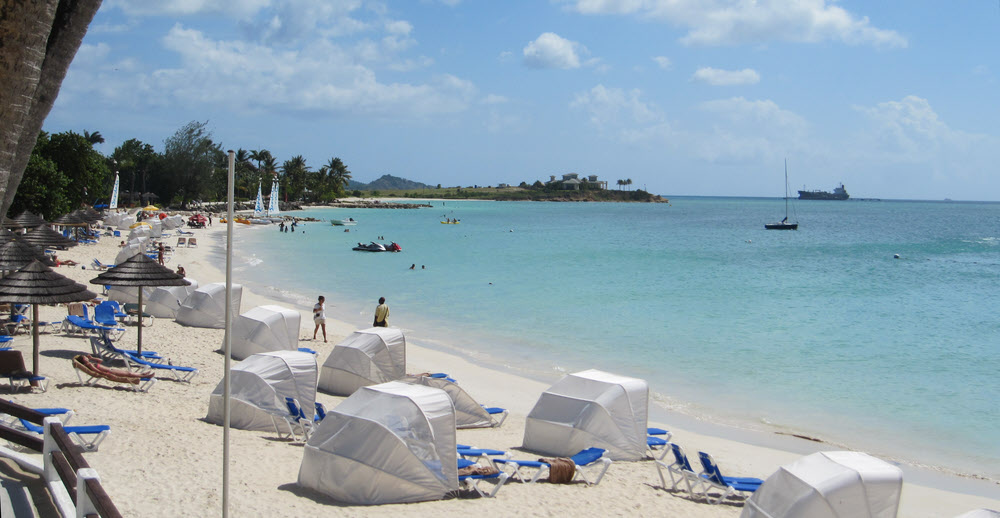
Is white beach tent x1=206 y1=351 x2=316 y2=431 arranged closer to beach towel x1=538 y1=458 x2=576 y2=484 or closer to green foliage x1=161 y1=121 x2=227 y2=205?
beach towel x1=538 y1=458 x2=576 y2=484

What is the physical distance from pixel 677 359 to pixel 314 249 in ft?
123

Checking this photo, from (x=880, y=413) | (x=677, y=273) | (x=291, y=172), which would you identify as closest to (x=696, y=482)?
(x=880, y=413)

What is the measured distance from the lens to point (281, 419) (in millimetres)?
10672

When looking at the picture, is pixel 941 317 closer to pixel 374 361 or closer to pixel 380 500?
pixel 374 361

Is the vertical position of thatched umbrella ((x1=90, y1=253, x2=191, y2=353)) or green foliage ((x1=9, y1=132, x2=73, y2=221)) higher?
green foliage ((x1=9, y1=132, x2=73, y2=221))

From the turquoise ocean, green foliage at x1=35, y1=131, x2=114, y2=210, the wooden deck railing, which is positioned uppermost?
green foliage at x1=35, y1=131, x2=114, y2=210

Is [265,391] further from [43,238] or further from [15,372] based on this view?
[43,238]

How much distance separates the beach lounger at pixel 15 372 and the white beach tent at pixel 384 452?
5044 millimetres

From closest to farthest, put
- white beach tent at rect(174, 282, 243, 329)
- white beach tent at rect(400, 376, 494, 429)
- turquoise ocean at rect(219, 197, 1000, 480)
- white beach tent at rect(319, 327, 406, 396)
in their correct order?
white beach tent at rect(400, 376, 494, 429) → white beach tent at rect(319, 327, 406, 396) → turquoise ocean at rect(219, 197, 1000, 480) → white beach tent at rect(174, 282, 243, 329)

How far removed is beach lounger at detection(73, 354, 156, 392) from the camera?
11.6m

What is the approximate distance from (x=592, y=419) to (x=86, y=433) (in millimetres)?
6502

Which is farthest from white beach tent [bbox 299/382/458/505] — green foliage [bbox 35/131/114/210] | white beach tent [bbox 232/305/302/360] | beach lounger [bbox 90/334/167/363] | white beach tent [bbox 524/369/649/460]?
green foliage [bbox 35/131/114/210]

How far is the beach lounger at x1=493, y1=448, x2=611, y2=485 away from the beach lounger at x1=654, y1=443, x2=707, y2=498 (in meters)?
0.73

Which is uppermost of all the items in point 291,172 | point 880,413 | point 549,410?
point 291,172
